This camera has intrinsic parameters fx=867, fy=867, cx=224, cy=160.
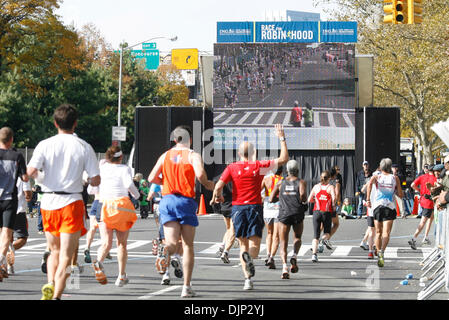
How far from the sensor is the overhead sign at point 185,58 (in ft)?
211

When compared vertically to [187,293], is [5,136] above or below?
above

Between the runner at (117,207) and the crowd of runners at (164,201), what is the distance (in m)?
0.01

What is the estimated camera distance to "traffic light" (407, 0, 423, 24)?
63.5 feet

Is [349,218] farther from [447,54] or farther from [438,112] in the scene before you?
[438,112]

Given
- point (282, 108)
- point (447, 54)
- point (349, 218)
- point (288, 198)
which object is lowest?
point (349, 218)

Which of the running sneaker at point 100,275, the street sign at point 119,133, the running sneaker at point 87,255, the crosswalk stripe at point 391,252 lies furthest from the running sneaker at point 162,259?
the street sign at point 119,133

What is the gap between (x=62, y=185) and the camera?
8.52 m

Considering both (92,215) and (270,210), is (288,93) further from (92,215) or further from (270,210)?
(92,215)

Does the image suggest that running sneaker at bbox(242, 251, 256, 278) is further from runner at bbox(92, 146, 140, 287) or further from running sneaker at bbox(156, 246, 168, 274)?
runner at bbox(92, 146, 140, 287)

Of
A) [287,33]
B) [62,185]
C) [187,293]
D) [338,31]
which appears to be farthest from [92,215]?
[338,31]

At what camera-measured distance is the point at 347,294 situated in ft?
35.9

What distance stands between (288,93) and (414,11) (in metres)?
15.0
